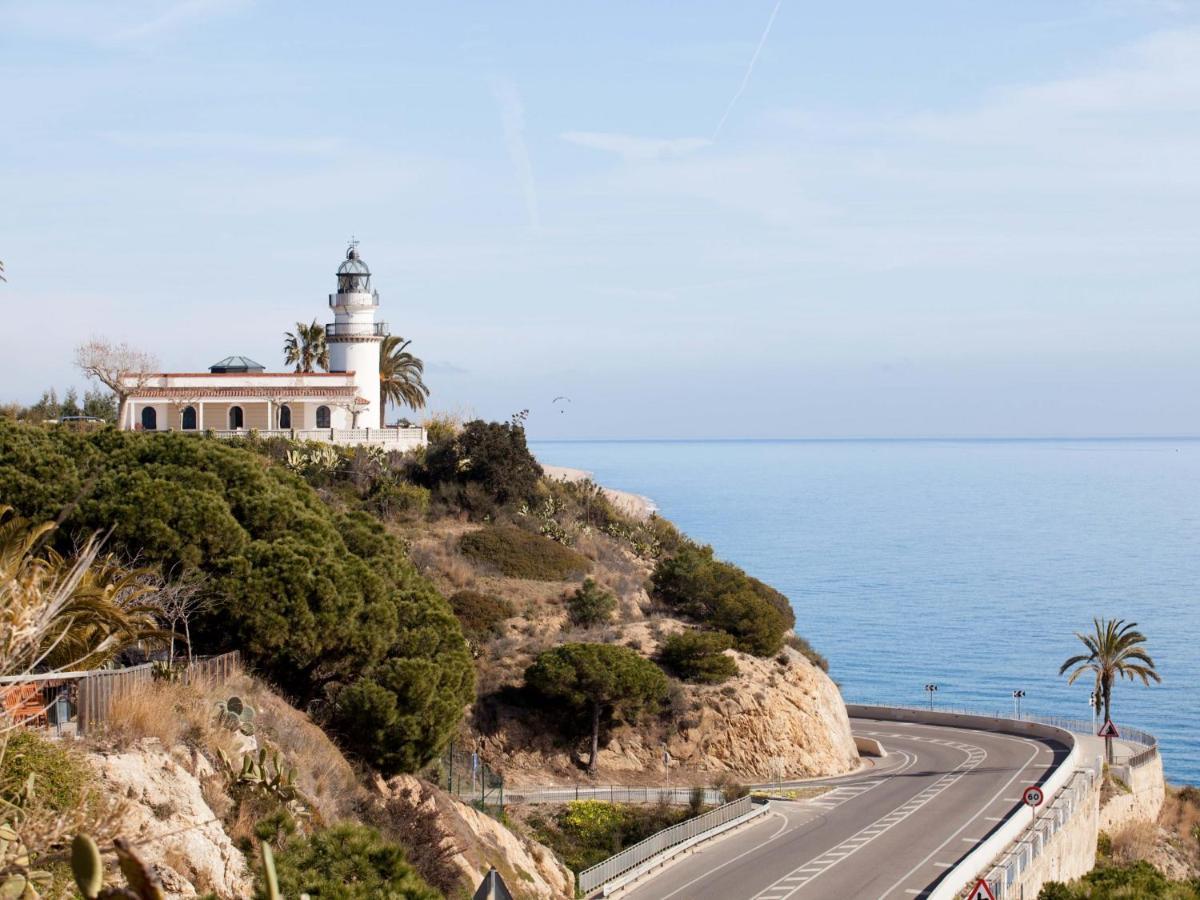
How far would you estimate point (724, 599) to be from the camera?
4694 centimetres

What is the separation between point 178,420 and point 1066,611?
64.7 metres

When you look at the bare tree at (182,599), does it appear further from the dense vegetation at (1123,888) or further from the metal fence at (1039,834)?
the metal fence at (1039,834)

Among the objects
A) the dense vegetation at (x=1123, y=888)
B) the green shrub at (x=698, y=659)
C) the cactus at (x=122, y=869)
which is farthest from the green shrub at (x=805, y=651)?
the cactus at (x=122, y=869)

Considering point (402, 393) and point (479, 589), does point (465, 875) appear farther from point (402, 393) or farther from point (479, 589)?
point (402, 393)

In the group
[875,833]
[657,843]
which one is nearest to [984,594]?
[875,833]

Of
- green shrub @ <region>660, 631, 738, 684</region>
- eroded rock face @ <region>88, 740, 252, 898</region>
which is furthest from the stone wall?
eroded rock face @ <region>88, 740, 252, 898</region>

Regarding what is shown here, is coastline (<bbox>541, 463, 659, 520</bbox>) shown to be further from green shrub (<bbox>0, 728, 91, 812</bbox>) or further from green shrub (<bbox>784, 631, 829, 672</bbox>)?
green shrub (<bbox>0, 728, 91, 812</bbox>)

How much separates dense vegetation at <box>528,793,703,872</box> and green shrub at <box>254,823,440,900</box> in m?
14.6

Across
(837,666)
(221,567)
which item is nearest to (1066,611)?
(837,666)

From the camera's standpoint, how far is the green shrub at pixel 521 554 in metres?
47.5

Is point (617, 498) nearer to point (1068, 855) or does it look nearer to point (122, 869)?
point (1068, 855)

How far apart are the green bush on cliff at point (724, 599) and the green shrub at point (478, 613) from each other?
26.8ft

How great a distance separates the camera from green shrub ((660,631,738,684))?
4244 centimetres

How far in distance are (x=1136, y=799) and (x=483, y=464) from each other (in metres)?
27.2
